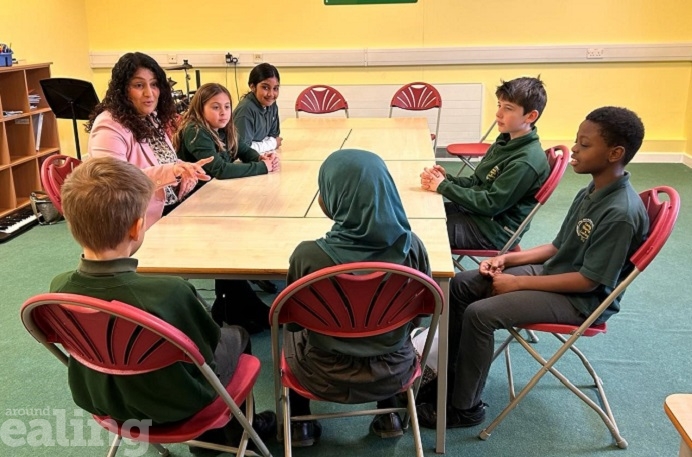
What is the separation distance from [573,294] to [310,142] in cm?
204

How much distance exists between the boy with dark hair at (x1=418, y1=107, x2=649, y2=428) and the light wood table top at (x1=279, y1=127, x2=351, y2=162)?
1470mm

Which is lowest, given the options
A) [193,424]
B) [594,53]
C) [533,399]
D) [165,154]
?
[533,399]

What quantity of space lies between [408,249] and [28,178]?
13.1 ft

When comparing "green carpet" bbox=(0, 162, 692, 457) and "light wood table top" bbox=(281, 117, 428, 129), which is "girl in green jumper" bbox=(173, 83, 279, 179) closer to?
"green carpet" bbox=(0, 162, 692, 457)

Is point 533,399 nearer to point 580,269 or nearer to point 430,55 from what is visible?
point 580,269

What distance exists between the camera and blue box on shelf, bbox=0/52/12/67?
402 cm

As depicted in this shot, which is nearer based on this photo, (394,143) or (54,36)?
(394,143)

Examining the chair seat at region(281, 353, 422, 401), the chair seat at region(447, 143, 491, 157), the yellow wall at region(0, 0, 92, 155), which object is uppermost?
the yellow wall at region(0, 0, 92, 155)

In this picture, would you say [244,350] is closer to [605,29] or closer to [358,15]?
[358,15]

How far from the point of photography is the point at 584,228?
6.12 ft

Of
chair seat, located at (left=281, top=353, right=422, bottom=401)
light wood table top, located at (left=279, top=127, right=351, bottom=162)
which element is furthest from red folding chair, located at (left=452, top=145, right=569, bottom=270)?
light wood table top, located at (left=279, top=127, right=351, bottom=162)

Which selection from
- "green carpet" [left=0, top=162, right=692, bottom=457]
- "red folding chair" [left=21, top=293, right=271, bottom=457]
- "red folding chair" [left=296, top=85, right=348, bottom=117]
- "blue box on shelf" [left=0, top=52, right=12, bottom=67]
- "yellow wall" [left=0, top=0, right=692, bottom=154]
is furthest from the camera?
"yellow wall" [left=0, top=0, right=692, bottom=154]

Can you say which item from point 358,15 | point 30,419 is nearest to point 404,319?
point 30,419

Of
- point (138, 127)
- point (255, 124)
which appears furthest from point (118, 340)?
point (255, 124)
